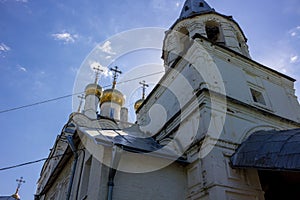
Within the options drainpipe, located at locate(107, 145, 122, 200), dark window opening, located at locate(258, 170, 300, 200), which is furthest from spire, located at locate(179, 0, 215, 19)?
drainpipe, located at locate(107, 145, 122, 200)

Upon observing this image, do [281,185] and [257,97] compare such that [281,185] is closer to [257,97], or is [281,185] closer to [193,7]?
[257,97]

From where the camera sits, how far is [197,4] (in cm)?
1281

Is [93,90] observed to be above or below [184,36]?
above

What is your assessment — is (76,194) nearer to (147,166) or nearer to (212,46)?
(147,166)

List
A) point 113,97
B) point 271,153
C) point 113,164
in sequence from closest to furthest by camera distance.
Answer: point 271,153 → point 113,164 → point 113,97

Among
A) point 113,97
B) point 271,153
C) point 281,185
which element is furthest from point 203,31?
point 113,97

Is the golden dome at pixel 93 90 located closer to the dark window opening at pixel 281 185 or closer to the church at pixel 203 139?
the church at pixel 203 139

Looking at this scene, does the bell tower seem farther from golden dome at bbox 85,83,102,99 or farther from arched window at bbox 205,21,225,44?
golden dome at bbox 85,83,102,99

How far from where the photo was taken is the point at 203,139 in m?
6.21

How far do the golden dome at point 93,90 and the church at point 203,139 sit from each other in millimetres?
11436

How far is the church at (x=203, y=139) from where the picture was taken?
18.0 ft

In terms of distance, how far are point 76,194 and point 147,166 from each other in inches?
98.9

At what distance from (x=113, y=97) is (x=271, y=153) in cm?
1728

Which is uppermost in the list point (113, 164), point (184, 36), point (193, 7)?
point (193, 7)
